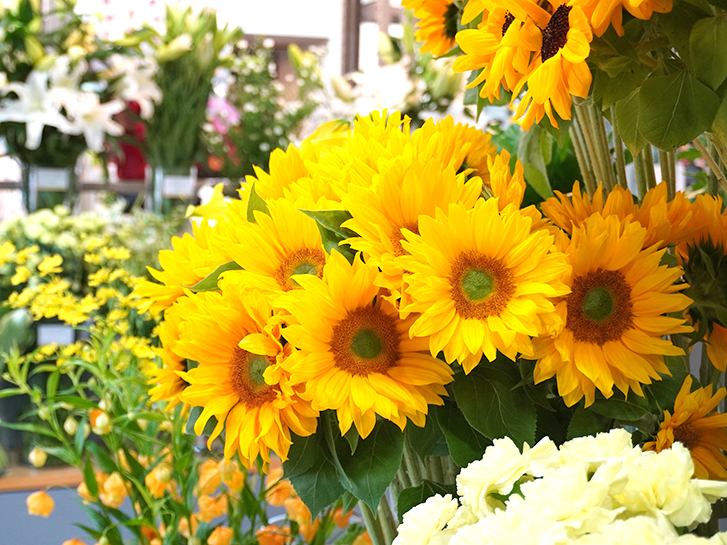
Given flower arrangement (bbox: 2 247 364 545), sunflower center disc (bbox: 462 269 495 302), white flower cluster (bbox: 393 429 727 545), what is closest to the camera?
white flower cluster (bbox: 393 429 727 545)

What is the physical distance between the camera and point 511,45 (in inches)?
11.3

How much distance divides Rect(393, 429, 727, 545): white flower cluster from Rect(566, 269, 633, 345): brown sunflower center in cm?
7

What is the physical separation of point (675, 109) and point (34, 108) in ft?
4.00

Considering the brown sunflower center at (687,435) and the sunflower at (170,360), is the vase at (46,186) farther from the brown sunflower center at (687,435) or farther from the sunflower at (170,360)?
the brown sunflower center at (687,435)

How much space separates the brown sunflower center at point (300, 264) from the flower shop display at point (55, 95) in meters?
1.06

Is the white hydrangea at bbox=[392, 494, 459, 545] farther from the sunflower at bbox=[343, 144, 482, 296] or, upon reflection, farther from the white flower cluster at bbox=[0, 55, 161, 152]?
the white flower cluster at bbox=[0, 55, 161, 152]

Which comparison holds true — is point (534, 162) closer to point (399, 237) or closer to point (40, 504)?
point (399, 237)

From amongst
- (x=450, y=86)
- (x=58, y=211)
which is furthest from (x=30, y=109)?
(x=450, y=86)

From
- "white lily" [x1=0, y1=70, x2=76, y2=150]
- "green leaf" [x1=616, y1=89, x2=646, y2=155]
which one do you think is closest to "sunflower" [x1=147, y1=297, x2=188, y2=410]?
"green leaf" [x1=616, y1=89, x2=646, y2=155]

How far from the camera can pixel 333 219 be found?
32 cm

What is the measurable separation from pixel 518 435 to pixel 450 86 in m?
1.25

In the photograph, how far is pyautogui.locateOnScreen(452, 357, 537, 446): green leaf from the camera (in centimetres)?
32

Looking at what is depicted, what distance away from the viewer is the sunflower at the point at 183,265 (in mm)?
374

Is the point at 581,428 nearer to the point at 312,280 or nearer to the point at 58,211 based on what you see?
the point at 312,280
